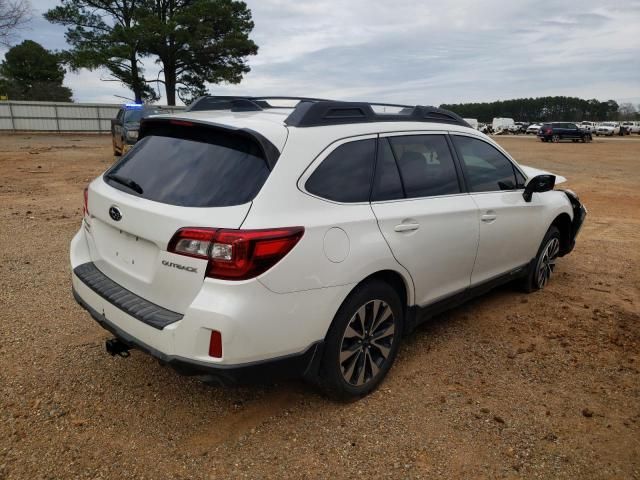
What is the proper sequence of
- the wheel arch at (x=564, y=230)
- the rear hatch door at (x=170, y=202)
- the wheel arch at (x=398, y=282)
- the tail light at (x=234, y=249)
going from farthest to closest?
the wheel arch at (x=564, y=230)
the wheel arch at (x=398, y=282)
the rear hatch door at (x=170, y=202)
the tail light at (x=234, y=249)

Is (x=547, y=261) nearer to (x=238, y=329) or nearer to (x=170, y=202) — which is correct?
(x=238, y=329)

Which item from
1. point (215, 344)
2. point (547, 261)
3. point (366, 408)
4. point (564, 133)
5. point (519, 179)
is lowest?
point (366, 408)

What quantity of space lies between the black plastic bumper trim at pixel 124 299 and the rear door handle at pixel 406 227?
136 centimetres

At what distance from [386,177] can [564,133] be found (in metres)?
41.5

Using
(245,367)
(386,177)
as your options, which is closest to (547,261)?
(386,177)

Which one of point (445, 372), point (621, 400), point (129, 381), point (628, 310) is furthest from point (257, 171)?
point (628, 310)

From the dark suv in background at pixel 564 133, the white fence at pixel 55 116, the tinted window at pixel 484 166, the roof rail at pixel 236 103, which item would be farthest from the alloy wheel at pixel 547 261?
the dark suv in background at pixel 564 133

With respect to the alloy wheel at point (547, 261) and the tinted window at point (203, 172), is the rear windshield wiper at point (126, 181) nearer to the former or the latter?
the tinted window at point (203, 172)

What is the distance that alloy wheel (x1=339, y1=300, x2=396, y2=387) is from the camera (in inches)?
117

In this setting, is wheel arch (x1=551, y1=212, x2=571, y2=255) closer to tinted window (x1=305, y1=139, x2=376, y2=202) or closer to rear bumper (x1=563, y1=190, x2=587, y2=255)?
rear bumper (x1=563, y1=190, x2=587, y2=255)

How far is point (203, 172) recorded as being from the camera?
2.69m

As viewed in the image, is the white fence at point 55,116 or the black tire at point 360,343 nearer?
the black tire at point 360,343

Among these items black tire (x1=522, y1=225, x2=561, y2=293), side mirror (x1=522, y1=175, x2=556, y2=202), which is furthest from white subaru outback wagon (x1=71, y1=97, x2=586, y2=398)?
black tire (x1=522, y1=225, x2=561, y2=293)

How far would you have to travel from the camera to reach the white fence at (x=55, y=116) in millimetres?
32250
